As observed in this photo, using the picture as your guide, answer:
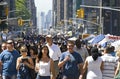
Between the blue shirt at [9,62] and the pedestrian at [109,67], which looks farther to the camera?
the blue shirt at [9,62]

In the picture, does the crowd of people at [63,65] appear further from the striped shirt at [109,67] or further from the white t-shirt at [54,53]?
the white t-shirt at [54,53]

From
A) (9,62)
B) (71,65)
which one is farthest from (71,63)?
(9,62)

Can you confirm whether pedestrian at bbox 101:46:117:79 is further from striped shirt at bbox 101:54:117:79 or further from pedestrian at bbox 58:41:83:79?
pedestrian at bbox 58:41:83:79

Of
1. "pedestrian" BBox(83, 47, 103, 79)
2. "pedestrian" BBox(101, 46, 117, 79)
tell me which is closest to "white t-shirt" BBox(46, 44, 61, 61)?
"pedestrian" BBox(101, 46, 117, 79)

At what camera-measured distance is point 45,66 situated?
38.7 ft

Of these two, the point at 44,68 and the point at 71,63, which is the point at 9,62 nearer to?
the point at 44,68

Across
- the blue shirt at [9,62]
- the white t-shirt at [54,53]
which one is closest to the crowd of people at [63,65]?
the blue shirt at [9,62]

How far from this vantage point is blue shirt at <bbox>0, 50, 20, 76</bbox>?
1311cm

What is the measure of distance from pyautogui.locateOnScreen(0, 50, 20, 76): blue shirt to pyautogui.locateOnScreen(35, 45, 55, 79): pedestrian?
4.78 ft

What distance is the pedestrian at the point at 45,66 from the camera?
11.8 meters

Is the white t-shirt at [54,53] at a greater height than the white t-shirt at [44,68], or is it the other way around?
the white t-shirt at [44,68]

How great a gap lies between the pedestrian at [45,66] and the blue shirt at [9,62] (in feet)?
4.78

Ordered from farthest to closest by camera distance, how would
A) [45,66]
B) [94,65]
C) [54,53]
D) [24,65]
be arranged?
[54,53] → [24,65] → [94,65] → [45,66]

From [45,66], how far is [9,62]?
171cm
